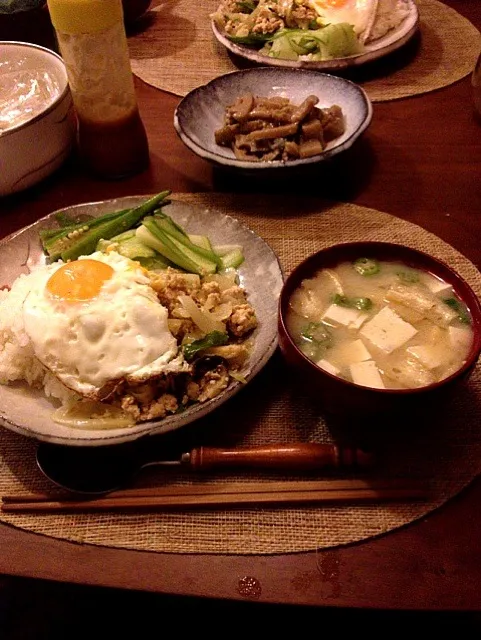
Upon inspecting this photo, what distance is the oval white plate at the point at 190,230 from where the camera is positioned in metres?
1.34

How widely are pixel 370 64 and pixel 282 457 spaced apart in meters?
2.21

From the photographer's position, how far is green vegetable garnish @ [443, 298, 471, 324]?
1323 mm

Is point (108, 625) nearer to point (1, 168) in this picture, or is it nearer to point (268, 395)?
point (268, 395)

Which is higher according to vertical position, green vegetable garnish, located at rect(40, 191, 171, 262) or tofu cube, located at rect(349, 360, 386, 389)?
tofu cube, located at rect(349, 360, 386, 389)

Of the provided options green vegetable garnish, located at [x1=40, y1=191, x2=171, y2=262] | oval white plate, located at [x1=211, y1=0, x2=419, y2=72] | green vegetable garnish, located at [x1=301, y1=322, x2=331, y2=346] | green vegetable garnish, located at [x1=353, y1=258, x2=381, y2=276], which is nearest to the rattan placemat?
green vegetable garnish, located at [x1=301, y1=322, x2=331, y2=346]

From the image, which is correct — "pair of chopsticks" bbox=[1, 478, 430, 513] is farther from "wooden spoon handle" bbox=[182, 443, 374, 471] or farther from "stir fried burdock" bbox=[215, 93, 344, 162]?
"stir fried burdock" bbox=[215, 93, 344, 162]

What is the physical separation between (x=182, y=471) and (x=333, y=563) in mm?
401

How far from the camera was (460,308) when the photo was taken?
135cm

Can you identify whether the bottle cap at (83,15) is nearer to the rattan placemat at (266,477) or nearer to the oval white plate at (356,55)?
the oval white plate at (356,55)

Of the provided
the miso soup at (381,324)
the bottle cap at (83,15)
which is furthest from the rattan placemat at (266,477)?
the bottle cap at (83,15)

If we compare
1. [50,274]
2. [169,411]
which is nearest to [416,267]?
[169,411]

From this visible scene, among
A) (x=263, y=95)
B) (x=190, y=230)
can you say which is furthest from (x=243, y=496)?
(x=263, y=95)

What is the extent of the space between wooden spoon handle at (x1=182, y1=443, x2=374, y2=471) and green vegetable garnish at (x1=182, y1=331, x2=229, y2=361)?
0.26 meters

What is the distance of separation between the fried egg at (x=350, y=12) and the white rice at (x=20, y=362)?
2.19 metres
